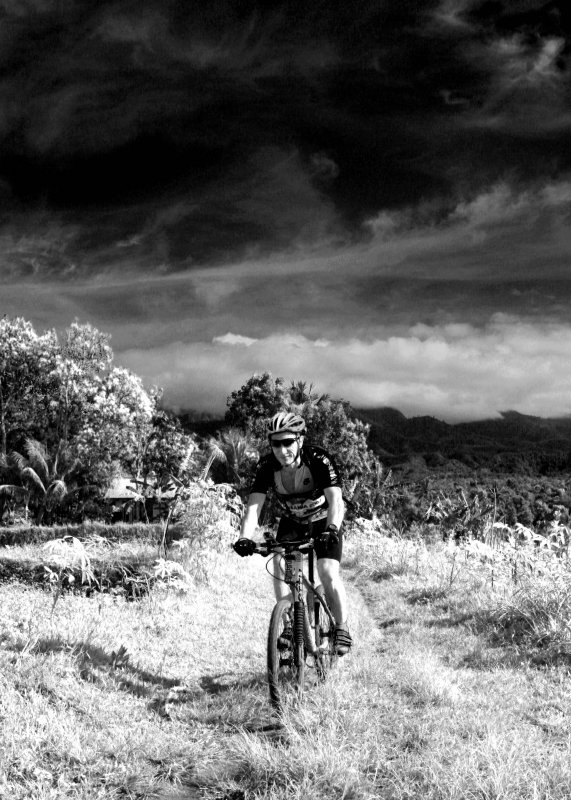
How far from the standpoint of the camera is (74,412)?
118 feet

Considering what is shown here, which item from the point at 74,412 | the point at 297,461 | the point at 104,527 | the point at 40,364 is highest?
the point at 40,364

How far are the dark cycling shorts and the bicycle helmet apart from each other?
2.64 ft

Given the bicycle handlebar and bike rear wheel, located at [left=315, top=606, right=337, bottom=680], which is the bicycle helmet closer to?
the bicycle handlebar

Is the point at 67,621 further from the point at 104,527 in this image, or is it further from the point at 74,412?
the point at 74,412

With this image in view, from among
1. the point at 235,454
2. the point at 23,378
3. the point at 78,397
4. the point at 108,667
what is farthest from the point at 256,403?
the point at 108,667

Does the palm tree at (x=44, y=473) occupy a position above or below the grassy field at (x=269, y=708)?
above

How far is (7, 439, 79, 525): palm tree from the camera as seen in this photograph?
33.9 metres

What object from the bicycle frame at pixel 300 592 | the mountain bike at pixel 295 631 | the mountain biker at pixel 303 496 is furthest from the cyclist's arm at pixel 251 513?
the bicycle frame at pixel 300 592

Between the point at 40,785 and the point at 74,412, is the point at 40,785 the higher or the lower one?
the lower one

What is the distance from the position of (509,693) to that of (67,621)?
4.89m

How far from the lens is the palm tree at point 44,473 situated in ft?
111

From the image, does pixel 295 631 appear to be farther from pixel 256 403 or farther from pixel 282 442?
pixel 256 403

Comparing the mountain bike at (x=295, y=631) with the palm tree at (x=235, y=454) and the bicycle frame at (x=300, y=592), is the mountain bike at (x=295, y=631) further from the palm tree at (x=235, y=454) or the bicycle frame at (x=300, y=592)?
the palm tree at (x=235, y=454)

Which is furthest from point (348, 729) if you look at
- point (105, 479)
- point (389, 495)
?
point (105, 479)
